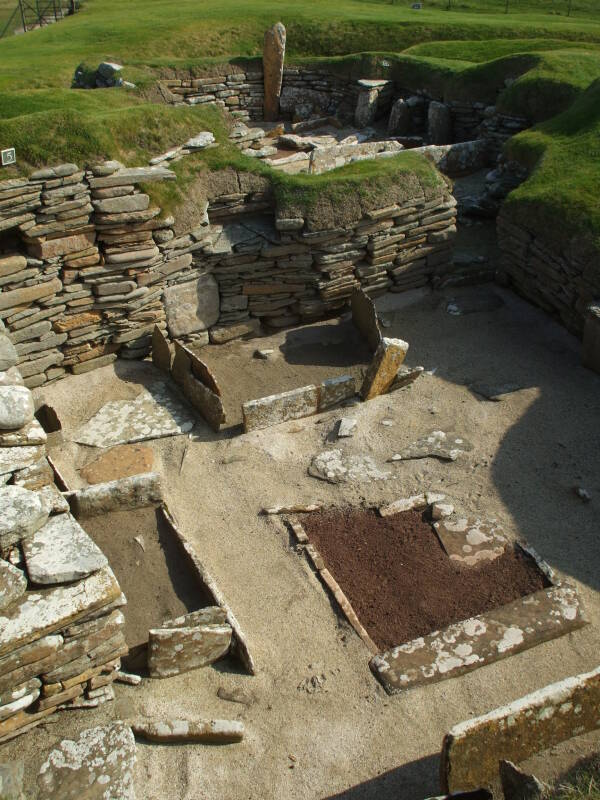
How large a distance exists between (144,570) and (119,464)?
194 cm

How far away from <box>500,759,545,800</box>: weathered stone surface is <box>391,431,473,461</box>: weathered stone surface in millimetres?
4188

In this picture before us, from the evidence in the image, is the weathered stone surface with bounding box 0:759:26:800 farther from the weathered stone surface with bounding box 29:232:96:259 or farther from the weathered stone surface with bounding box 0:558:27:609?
the weathered stone surface with bounding box 29:232:96:259

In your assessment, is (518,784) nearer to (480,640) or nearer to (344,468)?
(480,640)

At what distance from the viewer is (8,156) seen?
8953 millimetres

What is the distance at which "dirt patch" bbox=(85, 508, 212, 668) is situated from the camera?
21.5 ft

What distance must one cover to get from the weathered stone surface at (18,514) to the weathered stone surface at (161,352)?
14.7 feet

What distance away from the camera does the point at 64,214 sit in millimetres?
9109

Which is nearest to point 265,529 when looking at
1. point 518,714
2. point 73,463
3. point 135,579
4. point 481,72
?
point 135,579

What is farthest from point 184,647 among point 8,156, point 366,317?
point 8,156

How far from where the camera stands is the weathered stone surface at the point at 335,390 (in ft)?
30.6

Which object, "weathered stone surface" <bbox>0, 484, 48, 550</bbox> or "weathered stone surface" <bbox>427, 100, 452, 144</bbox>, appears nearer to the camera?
"weathered stone surface" <bbox>0, 484, 48, 550</bbox>

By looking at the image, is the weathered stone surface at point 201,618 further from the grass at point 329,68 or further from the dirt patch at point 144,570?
the grass at point 329,68

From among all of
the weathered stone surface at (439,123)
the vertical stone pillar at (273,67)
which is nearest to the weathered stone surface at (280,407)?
the weathered stone surface at (439,123)

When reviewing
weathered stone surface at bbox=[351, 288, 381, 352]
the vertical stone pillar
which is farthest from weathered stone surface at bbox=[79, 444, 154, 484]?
the vertical stone pillar
